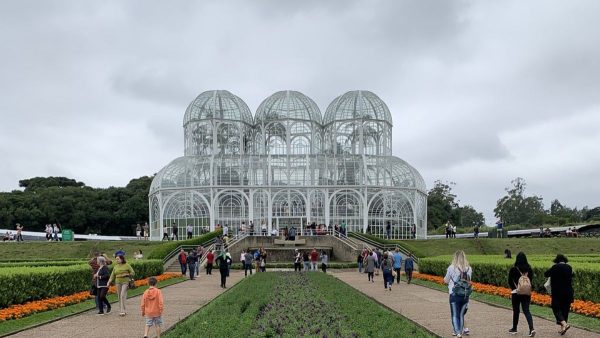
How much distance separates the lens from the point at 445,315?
15.9 meters

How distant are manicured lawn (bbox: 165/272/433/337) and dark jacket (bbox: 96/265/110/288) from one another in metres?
2.49

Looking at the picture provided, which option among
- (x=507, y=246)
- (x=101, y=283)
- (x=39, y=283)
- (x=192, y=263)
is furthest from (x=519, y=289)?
(x=507, y=246)

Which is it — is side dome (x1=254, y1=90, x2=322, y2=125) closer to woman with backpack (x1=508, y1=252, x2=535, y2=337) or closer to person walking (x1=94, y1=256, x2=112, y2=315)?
person walking (x1=94, y1=256, x2=112, y2=315)

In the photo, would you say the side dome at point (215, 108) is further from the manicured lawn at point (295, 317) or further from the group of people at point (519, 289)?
the group of people at point (519, 289)

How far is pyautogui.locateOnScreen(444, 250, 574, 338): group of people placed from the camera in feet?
39.5

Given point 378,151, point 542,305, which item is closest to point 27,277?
point 542,305

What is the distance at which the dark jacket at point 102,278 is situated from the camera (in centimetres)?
1614

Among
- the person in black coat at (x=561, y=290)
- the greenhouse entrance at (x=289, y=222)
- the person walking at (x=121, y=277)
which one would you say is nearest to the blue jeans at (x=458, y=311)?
the person in black coat at (x=561, y=290)

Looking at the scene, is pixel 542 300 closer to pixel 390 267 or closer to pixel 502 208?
pixel 390 267

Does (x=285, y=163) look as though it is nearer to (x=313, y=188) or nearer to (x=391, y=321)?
(x=313, y=188)

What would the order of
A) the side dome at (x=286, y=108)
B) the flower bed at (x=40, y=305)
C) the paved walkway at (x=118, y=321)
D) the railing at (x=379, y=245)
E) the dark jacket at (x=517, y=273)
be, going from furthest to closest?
the side dome at (x=286, y=108), the railing at (x=379, y=245), the flower bed at (x=40, y=305), the paved walkway at (x=118, y=321), the dark jacket at (x=517, y=273)

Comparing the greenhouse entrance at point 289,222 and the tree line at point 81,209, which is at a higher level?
the tree line at point 81,209

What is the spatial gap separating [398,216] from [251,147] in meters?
18.1

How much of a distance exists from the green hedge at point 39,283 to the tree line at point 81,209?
2323 inches
